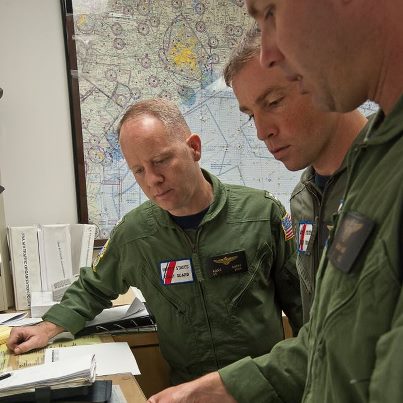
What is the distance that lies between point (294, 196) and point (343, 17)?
791 mm

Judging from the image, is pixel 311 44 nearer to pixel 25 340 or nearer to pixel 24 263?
pixel 25 340

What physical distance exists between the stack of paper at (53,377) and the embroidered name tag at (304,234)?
0.58 m

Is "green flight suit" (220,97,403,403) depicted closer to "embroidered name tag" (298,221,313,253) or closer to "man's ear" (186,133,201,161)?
"embroidered name tag" (298,221,313,253)

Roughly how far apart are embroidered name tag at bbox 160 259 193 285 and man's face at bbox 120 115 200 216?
0.16m

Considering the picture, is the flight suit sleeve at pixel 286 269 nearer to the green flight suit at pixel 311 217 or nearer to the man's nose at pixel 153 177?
the green flight suit at pixel 311 217

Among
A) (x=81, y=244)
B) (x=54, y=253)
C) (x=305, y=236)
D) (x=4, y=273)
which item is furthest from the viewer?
(x=81, y=244)

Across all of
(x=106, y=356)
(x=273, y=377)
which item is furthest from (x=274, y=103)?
(x=106, y=356)

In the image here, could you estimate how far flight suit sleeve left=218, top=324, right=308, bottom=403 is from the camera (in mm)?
838

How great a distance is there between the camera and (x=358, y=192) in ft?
1.65

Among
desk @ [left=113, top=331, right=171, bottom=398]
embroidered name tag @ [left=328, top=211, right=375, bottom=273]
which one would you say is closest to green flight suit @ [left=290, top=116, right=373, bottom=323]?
embroidered name tag @ [left=328, top=211, right=375, bottom=273]

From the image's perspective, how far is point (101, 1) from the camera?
2102mm

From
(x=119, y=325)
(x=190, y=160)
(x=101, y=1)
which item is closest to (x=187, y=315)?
(x=119, y=325)

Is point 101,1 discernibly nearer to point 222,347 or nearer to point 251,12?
point 222,347

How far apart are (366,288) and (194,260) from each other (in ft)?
3.13
